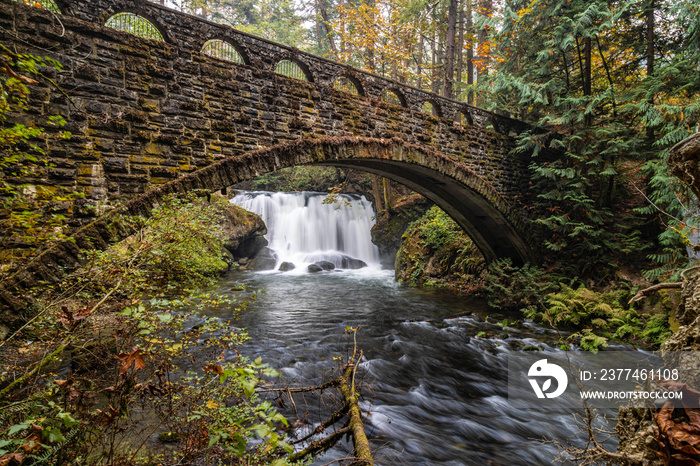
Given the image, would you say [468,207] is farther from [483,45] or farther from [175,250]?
[175,250]

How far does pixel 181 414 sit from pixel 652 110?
31.0 feet

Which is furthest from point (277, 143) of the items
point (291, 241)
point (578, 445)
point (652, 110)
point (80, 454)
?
point (291, 241)

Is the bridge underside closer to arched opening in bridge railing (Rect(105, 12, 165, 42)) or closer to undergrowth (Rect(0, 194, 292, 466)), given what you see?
arched opening in bridge railing (Rect(105, 12, 165, 42))

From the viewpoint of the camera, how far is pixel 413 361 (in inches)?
217

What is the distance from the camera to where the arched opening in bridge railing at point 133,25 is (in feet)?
15.2

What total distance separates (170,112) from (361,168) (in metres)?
4.55

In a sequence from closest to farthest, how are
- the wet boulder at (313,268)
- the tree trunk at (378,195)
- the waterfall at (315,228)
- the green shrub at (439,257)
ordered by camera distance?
1. the green shrub at (439,257)
2. the wet boulder at (313,268)
3. the tree trunk at (378,195)
4. the waterfall at (315,228)

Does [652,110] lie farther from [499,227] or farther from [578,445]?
[578,445]

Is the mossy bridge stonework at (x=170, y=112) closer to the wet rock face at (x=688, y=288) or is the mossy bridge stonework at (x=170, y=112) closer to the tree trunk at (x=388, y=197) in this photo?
→ the wet rock face at (x=688, y=288)

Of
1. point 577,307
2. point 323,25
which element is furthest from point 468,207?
point 323,25

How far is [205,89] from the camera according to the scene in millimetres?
4844

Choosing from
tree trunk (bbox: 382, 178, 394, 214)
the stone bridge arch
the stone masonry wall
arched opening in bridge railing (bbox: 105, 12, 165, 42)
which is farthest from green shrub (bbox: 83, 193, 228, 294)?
tree trunk (bbox: 382, 178, 394, 214)

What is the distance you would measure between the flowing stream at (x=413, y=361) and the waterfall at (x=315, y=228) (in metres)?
4.46

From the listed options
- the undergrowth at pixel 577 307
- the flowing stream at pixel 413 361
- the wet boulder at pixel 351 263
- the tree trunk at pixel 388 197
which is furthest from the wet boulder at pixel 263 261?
the undergrowth at pixel 577 307
